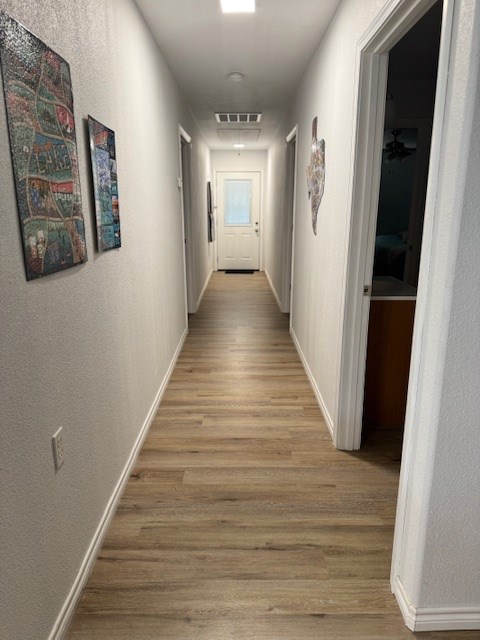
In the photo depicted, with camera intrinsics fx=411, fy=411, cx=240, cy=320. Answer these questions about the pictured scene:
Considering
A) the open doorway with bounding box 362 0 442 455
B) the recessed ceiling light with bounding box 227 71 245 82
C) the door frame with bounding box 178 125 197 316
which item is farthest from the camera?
the door frame with bounding box 178 125 197 316

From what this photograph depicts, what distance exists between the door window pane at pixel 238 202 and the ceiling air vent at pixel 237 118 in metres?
2.84

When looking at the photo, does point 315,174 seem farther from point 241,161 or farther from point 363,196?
point 241,161

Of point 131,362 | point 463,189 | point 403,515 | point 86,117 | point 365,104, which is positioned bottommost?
point 403,515

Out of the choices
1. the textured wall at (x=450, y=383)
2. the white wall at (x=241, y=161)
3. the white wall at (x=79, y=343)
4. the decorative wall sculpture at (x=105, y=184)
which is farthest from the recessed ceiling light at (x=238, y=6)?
the white wall at (x=241, y=161)

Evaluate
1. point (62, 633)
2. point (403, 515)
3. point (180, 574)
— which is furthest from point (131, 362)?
point (403, 515)

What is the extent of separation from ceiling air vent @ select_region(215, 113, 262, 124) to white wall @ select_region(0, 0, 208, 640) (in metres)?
2.17

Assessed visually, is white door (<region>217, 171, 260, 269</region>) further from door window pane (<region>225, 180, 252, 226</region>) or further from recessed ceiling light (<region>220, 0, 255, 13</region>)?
recessed ceiling light (<region>220, 0, 255, 13</region>)

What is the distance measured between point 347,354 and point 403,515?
0.97m

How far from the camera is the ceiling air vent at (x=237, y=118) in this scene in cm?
484

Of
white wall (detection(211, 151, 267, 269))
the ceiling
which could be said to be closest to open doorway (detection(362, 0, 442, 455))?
the ceiling

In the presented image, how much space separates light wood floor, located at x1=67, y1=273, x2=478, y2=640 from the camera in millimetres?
1406

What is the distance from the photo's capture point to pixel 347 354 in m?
2.26

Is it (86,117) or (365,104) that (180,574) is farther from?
(365,104)

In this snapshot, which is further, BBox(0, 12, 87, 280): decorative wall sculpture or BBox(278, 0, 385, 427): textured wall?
BBox(278, 0, 385, 427): textured wall
